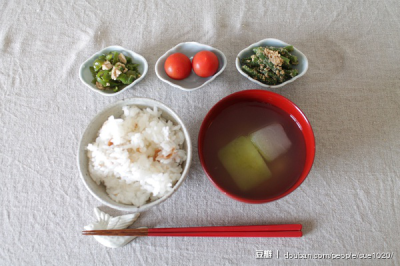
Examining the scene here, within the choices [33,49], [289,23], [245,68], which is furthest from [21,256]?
[289,23]

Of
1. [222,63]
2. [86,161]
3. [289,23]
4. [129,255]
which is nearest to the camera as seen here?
[86,161]

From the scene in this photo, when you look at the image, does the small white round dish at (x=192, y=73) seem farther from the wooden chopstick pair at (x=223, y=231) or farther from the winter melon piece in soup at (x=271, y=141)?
the wooden chopstick pair at (x=223, y=231)

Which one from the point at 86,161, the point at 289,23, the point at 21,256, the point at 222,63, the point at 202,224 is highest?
the point at 289,23

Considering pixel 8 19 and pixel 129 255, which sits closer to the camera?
pixel 129 255

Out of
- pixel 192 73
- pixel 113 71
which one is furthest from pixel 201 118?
pixel 113 71

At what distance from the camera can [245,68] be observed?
62.1 inches

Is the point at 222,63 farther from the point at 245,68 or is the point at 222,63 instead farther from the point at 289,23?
the point at 289,23

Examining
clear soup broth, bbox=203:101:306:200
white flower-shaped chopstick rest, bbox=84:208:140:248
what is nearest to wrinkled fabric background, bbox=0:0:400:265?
white flower-shaped chopstick rest, bbox=84:208:140:248

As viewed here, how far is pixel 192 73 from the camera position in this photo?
1.72 metres

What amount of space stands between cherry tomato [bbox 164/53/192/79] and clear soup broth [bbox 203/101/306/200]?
14.0 inches

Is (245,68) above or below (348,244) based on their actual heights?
above

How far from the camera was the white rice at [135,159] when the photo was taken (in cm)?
133

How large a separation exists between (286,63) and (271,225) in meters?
0.91

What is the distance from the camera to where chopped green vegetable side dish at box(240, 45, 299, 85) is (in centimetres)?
152
